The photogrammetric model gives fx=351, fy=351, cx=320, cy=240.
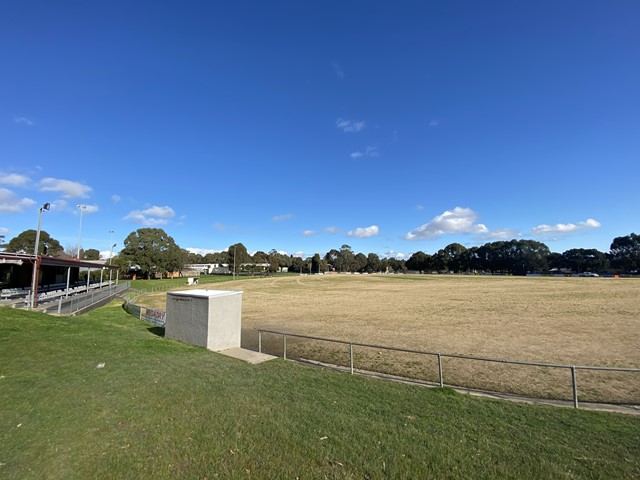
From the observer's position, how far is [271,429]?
5.29 metres

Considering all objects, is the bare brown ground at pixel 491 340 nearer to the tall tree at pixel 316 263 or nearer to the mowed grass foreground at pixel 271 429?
the mowed grass foreground at pixel 271 429

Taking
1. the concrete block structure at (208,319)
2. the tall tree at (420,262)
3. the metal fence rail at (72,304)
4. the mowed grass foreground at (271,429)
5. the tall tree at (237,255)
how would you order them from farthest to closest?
1. the tall tree at (420,262)
2. the tall tree at (237,255)
3. the metal fence rail at (72,304)
4. the concrete block structure at (208,319)
5. the mowed grass foreground at (271,429)

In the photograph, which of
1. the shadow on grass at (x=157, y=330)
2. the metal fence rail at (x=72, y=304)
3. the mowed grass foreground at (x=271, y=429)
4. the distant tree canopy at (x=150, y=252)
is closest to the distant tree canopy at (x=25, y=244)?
the distant tree canopy at (x=150, y=252)

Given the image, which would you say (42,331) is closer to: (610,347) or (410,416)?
(410,416)

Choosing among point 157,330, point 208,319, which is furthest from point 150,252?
point 208,319

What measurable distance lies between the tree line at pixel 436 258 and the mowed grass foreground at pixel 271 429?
81198mm

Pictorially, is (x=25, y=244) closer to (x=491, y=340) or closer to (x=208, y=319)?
(x=208, y=319)

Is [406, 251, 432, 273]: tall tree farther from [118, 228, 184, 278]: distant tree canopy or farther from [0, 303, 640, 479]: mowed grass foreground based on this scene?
[0, 303, 640, 479]: mowed grass foreground

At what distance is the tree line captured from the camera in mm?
83062

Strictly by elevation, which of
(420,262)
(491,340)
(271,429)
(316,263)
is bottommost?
(491,340)

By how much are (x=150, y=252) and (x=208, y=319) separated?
3032 inches

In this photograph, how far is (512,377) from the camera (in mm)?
11188

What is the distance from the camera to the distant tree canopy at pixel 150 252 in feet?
260

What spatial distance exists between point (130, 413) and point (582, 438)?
7.13 metres
